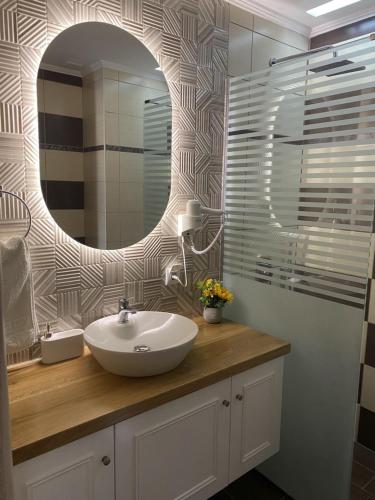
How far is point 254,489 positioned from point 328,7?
103 inches

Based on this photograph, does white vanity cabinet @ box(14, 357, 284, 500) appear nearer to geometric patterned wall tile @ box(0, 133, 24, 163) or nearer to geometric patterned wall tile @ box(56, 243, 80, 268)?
geometric patterned wall tile @ box(56, 243, 80, 268)

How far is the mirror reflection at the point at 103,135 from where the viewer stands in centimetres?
147

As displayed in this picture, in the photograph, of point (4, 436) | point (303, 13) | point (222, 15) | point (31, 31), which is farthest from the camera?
point (303, 13)

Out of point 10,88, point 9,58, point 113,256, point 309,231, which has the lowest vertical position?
point 113,256

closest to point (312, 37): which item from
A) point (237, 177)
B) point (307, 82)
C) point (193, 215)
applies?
point (307, 82)

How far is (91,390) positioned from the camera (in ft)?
4.17

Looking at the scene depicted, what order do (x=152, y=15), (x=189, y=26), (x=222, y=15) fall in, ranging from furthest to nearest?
(x=222, y=15)
(x=189, y=26)
(x=152, y=15)

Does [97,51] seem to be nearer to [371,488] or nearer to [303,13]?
[303,13]

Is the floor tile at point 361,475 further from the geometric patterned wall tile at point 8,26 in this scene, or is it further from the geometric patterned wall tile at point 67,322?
the geometric patterned wall tile at point 8,26

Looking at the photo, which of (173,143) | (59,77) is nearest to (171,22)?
(173,143)

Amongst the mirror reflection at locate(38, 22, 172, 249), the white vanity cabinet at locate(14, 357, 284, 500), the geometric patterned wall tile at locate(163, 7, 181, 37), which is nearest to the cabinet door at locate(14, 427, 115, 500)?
the white vanity cabinet at locate(14, 357, 284, 500)

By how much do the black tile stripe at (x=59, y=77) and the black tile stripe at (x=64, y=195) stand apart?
0.38 meters

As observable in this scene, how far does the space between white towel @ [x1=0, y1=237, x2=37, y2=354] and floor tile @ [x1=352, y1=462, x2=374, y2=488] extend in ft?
6.00

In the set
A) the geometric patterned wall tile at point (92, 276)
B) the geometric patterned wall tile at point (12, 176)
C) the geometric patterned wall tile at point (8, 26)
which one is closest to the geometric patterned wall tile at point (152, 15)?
the geometric patterned wall tile at point (8, 26)
